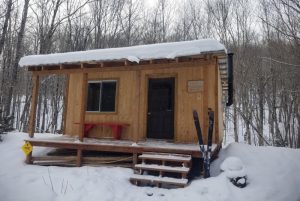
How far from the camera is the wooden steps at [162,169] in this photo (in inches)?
243

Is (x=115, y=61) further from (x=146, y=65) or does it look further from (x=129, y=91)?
(x=129, y=91)

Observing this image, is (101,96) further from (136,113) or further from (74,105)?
(136,113)

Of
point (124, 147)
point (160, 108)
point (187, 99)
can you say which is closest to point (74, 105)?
point (160, 108)

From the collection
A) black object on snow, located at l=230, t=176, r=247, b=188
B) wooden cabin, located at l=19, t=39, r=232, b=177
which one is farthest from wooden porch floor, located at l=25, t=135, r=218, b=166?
black object on snow, located at l=230, t=176, r=247, b=188

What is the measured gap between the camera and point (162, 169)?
6438mm

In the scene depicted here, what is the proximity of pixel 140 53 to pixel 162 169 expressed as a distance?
314 cm

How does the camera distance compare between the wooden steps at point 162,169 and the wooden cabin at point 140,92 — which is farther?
the wooden cabin at point 140,92

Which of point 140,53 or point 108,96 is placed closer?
point 140,53

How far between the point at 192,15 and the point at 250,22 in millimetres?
5496

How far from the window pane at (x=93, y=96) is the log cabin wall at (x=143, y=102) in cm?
24

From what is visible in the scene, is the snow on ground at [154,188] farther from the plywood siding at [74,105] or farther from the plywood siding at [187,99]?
the plywood siding at [74,105]

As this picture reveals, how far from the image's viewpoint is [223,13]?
2102cm

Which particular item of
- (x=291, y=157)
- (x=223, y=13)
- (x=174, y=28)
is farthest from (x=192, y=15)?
(x=291, y=157)

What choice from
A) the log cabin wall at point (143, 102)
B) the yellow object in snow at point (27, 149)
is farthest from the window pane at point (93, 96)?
the yellow object in snow at point (27, 149)
